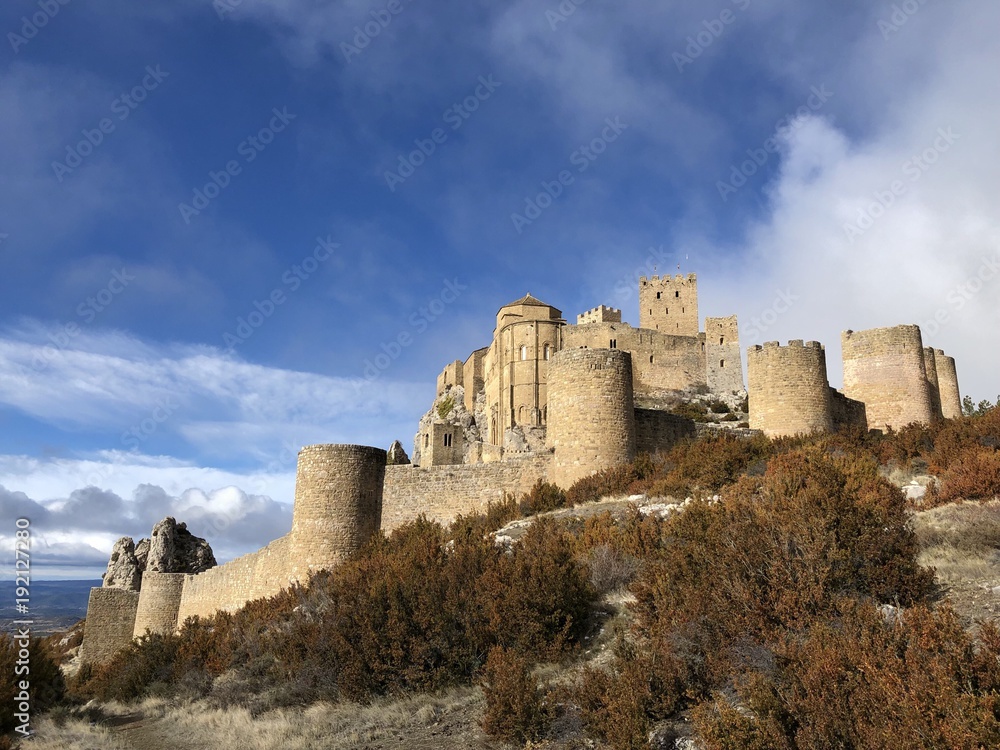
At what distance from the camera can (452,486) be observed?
17969mm

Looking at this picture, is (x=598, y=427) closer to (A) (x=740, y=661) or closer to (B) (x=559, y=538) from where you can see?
(B) (x=559, y=538)

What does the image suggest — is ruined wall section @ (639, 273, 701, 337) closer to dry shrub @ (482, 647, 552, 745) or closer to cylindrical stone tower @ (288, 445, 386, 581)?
cylindrical stone tower @ (288, 445, 386, 581)

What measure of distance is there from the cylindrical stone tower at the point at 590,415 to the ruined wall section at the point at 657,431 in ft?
Result: 2.49

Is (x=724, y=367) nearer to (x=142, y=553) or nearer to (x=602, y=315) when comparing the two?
(x=602, y=315)

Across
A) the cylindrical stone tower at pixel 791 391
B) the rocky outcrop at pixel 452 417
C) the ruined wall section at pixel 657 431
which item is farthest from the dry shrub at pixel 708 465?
the rocky outcrop at pixel 452 417

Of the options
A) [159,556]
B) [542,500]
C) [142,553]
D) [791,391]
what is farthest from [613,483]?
[142,553]

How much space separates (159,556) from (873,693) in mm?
28751

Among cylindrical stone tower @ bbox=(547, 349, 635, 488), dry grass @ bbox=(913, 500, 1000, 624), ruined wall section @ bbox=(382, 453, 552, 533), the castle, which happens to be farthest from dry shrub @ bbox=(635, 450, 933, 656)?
ruined wall section @ bbox=(382, 453, 552, 533)

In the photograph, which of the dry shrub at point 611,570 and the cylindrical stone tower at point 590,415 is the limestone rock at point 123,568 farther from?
the dry shrub at point 611,570

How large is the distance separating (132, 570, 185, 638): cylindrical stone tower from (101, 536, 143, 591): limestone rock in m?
4.27

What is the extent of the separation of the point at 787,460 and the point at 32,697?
1195cm

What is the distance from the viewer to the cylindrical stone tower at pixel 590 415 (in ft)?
54.1

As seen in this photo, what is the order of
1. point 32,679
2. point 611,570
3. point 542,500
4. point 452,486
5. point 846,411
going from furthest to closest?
point 846,411 → point 452,486 → point 542,500 → point 32,679 → point 611,570

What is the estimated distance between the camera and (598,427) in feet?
54.6
